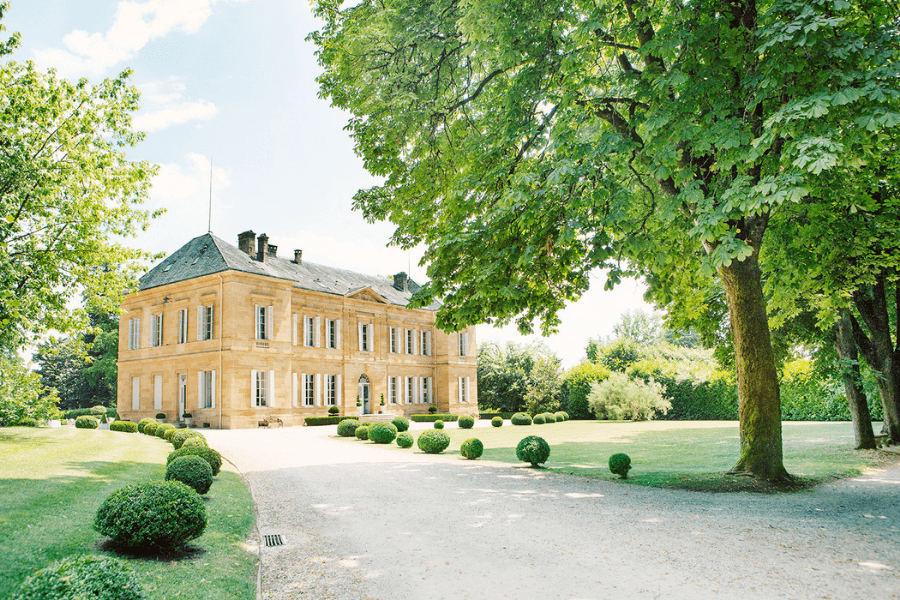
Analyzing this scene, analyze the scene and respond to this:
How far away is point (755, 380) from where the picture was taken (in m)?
9.72

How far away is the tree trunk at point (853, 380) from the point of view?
14297 millimetres

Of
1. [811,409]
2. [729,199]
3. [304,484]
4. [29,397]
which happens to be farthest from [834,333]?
[29,397]

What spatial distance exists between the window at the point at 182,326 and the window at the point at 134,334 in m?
3.76

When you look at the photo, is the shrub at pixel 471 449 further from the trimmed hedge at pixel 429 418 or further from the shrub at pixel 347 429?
the trimmed hedge at pixel 429 418

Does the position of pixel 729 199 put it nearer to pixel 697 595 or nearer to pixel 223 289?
pixel 697 595

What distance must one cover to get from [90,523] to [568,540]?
18.2ft

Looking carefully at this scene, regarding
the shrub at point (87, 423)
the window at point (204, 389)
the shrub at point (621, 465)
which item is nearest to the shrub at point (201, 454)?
the shrub at point (621, 465)

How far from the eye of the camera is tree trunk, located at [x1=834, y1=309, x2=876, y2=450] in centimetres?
1430

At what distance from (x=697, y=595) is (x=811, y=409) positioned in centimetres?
3255

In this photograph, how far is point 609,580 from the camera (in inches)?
205

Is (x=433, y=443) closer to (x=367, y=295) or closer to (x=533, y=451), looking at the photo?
(x=533, y=451)

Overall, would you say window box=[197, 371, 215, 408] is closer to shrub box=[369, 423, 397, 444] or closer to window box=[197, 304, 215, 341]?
window box=[197, 304, 215, 341]

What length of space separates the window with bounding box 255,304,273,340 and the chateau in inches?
2.0

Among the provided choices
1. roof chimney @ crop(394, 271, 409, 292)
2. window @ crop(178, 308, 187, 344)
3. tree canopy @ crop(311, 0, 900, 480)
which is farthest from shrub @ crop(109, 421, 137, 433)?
roof chimney @ crop(394, 271, 409, 292)
